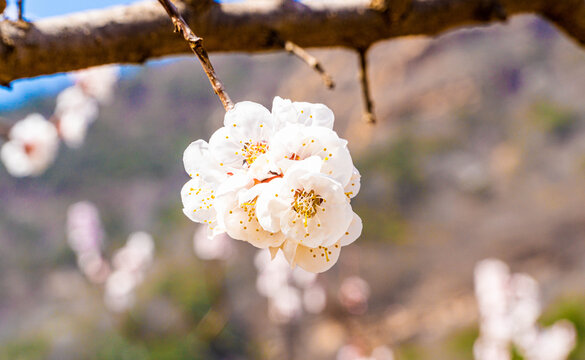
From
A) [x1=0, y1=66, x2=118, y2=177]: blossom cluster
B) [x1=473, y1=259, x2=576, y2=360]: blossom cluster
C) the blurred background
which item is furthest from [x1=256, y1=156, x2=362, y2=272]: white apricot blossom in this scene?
the blurred background

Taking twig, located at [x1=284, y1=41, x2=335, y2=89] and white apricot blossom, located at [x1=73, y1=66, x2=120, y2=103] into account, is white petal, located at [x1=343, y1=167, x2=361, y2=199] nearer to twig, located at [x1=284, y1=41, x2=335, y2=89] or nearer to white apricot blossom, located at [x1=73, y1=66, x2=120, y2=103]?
twig, located at [x1=284, y1=41, x2=335, y2=89]

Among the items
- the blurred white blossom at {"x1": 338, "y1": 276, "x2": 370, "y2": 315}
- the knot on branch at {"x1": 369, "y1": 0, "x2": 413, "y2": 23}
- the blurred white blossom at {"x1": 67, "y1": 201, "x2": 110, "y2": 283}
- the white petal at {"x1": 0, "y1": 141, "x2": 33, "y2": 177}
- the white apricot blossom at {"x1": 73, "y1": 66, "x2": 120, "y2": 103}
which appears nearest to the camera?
the knot on branch at {"x1": 369, "y1": 0, "x2": 413, "y2": 23}

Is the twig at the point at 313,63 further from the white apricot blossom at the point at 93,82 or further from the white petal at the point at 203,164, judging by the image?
the white apricot blossom at the point at 93,82

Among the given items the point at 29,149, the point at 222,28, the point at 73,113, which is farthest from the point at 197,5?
the point at 73,113

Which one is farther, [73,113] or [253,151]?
[73,113]

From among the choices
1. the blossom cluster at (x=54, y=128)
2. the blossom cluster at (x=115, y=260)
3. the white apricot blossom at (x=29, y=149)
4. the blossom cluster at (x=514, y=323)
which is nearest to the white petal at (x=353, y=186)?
the blossom cluster at (x=54, y=128)

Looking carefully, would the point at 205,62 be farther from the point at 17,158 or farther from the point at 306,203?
the point at 17,158

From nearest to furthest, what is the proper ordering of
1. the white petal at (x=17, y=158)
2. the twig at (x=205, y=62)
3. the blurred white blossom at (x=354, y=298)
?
the twig at (x=205, y=62) < the white petal at (x=17, y=158) < the blurred white blossom at (x=354, y=298)
